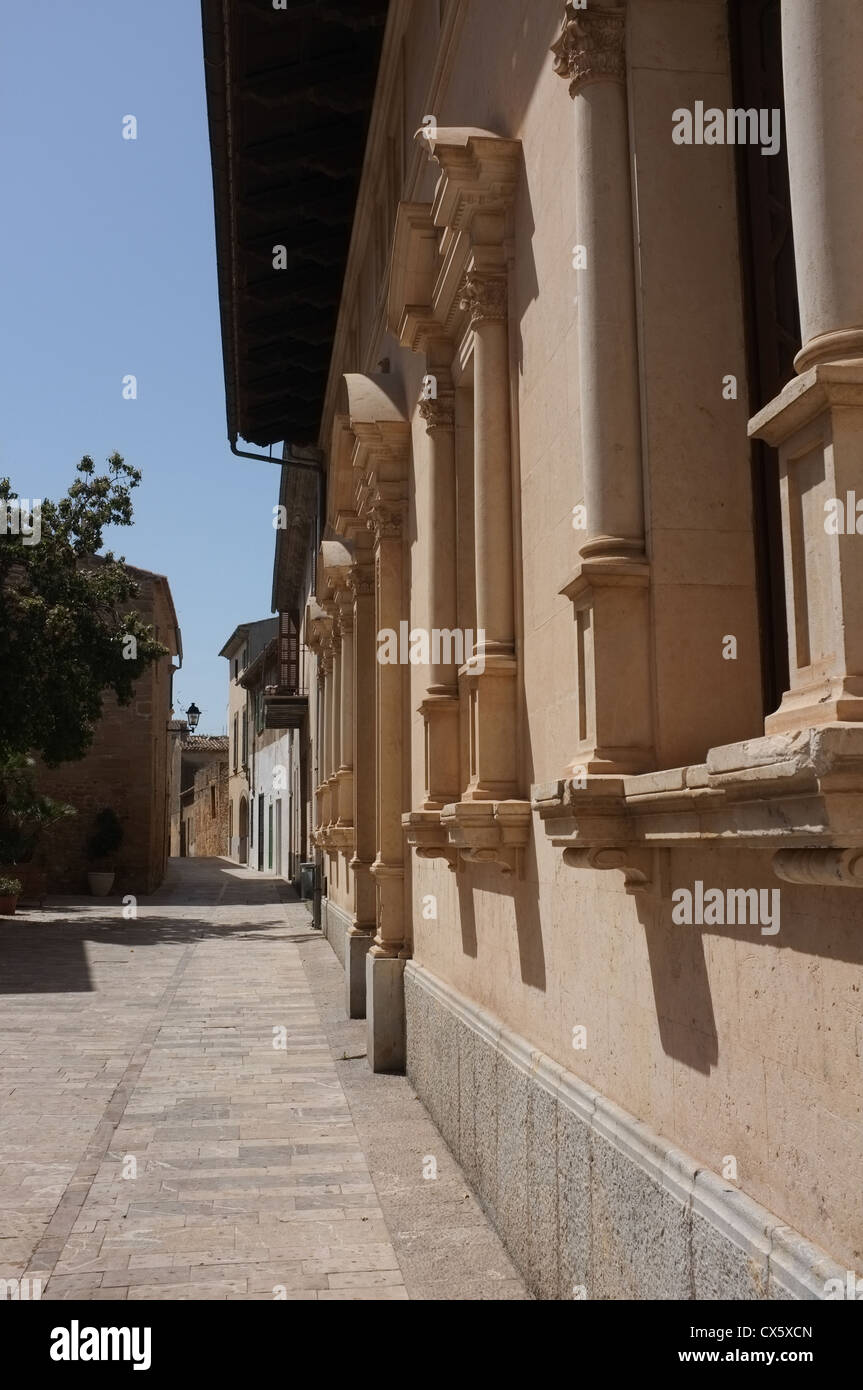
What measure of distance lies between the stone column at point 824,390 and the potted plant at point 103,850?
2719cm

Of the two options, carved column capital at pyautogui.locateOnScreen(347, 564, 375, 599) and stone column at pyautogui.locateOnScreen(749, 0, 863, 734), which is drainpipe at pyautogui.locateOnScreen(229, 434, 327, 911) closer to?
carved column capital at pyautogui.locateOnScreen(347, 564, 375, 599)

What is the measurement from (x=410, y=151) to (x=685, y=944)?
7.46 m

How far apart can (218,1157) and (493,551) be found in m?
3.46

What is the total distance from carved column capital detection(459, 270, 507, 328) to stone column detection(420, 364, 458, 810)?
1446mm

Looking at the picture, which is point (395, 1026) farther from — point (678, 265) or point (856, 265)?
point (856, 265)

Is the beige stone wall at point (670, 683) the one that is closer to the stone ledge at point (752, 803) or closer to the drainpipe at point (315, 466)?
the stone ledge at point (752, 803)

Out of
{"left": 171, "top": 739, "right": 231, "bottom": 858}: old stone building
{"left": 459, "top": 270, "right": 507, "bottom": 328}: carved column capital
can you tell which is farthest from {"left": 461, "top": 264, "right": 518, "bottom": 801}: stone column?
{"left": 171, "top": 739, "right": 231, "bottom": 858}: old stone building

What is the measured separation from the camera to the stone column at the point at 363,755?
11609mm

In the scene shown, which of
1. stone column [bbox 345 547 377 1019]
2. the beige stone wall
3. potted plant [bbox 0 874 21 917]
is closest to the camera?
the beige stone wall

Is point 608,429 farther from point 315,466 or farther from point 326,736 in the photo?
point 315,466

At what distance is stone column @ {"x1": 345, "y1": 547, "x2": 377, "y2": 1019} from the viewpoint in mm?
11609

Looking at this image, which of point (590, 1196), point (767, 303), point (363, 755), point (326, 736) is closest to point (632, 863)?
point (590, 1196)

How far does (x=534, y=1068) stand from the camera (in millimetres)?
4770
